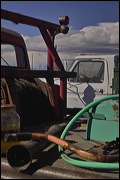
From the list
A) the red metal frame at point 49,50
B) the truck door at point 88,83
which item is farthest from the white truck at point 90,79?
the red metal frame at point 49,50

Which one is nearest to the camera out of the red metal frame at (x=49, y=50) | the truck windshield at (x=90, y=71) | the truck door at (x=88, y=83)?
the red metal frame at (x=49, y=50)

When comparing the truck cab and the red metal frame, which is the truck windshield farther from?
the red metal frame

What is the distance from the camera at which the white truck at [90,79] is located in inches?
240

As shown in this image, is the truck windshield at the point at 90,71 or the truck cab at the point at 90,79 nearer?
the truck cab at the point at 90,79

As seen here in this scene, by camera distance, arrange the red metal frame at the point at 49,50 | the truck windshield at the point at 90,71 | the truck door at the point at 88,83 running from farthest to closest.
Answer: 1. the truck windshield at the point at 90,71
2. the truck door at the point at 88,83
3. the red metal frame at the point at 49,50

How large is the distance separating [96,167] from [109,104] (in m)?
0.76

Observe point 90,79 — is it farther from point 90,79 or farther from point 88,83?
point 88,83

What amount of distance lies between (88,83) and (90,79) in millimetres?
144

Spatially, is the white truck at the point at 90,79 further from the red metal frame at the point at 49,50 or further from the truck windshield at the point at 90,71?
the red metal frame at the point at 49,50

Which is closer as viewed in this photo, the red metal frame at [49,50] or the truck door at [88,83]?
the red metal frame at [49,50]

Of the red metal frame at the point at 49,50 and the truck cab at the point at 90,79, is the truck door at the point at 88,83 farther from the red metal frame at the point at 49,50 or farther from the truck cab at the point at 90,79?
the red metal frame at the point at 49,50

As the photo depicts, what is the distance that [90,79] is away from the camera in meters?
6.38

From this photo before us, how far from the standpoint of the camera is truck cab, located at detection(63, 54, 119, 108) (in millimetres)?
6105

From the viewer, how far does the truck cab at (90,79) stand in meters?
6.11
